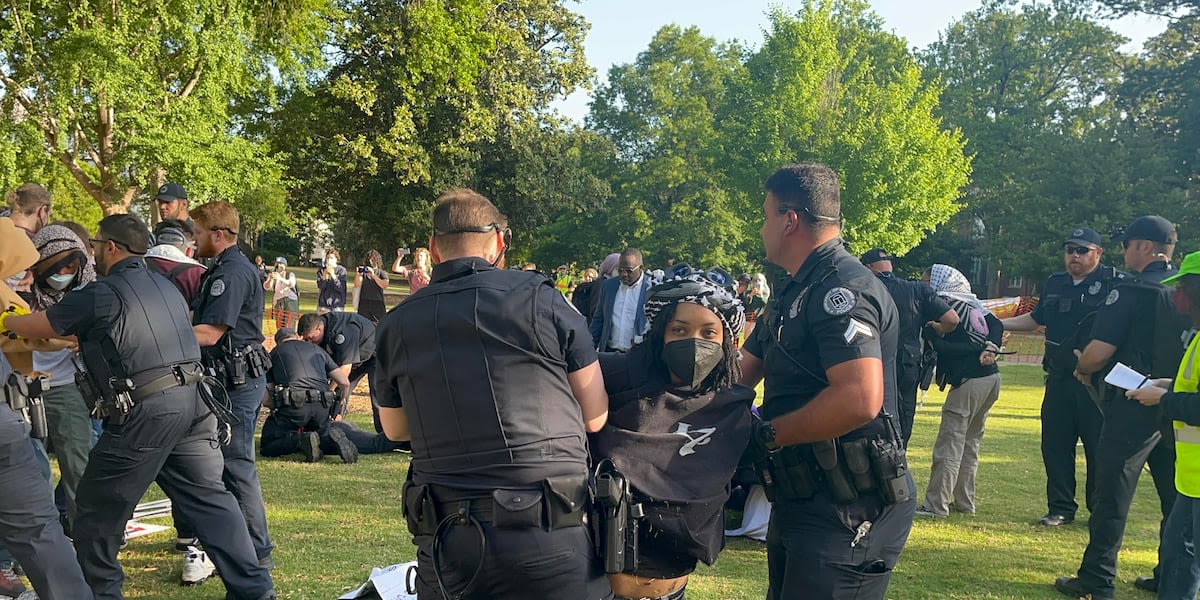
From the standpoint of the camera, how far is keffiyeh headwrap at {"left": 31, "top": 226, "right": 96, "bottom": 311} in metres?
5.03

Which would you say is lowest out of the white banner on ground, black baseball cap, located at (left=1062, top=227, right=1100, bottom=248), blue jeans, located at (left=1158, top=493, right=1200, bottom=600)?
the white banner on ground

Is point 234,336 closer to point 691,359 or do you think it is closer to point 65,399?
point 65,399

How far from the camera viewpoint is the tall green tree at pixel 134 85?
1862cm

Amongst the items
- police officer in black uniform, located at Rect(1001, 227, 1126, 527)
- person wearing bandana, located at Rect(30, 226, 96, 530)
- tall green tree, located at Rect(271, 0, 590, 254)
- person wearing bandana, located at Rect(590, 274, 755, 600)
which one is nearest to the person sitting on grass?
person wearing bandana, located at Rect(30, 226, 96, 530)

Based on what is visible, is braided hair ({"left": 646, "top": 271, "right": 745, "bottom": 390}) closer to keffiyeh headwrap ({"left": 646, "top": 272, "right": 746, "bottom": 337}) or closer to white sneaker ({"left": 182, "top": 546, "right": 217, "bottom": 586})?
keffiyeh headwrap ({"left": 646, "top": 272, "right": 746, "bottom": 337})

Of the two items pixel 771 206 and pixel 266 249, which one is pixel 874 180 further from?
pixel 266 249

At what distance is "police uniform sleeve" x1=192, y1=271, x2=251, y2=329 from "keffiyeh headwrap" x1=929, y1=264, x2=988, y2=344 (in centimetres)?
513

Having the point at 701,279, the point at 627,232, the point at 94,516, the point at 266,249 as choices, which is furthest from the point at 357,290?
the point at 266,249

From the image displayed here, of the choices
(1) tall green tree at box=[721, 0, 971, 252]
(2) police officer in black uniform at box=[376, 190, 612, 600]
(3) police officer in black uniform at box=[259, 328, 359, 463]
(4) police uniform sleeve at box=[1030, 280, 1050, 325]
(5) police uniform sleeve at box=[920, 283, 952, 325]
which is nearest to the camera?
(2) police officer in black uniform at box=[376, 190, 612, 600]

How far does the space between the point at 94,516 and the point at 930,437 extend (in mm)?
9102

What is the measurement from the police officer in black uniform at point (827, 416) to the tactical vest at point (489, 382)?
0.71 metres

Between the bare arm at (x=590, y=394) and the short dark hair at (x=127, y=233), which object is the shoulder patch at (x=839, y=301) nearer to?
the bare arm at (x=590, y=394)

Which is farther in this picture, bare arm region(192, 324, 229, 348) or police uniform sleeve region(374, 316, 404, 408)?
bare arm region(192, 324, 229, 348)

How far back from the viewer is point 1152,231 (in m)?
5.52
